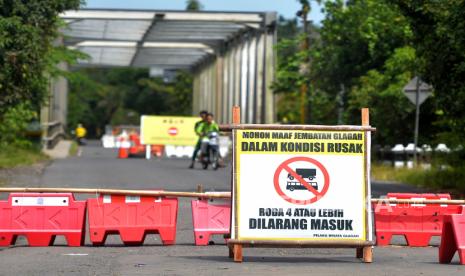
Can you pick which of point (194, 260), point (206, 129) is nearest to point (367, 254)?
point (194, 260)

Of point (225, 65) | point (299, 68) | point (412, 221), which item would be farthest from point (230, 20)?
point (412, 221)

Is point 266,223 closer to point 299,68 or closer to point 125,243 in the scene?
point 125,243

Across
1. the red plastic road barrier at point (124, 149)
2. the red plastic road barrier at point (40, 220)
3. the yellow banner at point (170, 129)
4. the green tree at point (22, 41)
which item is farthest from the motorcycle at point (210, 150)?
the red plastic road barrier at point (40, 220)

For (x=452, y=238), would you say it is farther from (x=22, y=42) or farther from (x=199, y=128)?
(x=199, y=128)

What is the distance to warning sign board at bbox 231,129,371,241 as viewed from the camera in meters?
10.2

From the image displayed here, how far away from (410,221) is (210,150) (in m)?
18.6

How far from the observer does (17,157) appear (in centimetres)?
3266

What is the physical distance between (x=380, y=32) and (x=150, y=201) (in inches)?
926

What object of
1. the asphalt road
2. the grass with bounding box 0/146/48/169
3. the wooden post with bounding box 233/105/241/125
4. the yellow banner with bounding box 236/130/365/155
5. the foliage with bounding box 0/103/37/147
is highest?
the wooden post with bounding box 233/105/241/125

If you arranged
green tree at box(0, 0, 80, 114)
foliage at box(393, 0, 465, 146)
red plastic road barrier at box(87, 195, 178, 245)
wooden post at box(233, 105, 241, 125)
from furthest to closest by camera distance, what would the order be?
green tree at box(0, 0, 80, 114) < foliage at box(393, 0, 465, 146) < red plastic road barrier at box(87, 195, 178, 245) < wooden post at box(233, 105, 241, 125)

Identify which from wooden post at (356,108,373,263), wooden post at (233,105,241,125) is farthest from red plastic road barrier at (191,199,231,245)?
wooden post at (356,108,373,263)

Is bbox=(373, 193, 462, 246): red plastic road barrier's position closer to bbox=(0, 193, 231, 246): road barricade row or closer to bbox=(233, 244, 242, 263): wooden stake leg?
bbox=(0, 193, 231, 246): road barricade row

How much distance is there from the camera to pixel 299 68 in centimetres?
4694

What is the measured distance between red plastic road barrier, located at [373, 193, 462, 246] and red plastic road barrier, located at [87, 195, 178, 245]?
2341mm
